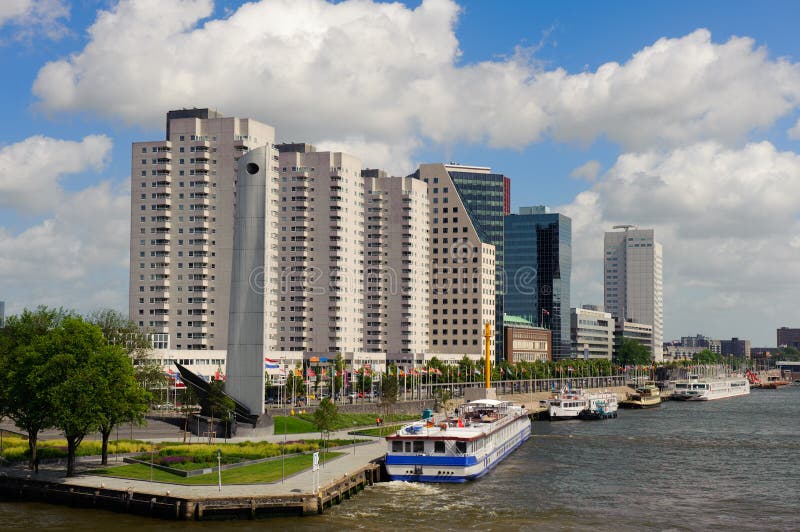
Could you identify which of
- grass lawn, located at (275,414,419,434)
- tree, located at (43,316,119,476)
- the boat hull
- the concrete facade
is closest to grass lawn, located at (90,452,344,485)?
tree, located at (43,316,119,476)

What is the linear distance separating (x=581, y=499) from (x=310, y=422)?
6035 cm

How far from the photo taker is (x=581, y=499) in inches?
3548

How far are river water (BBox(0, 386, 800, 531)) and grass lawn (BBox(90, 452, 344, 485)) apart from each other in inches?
294

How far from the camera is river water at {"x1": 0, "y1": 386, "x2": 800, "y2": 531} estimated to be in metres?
74.2

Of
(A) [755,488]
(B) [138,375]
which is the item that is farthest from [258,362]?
(A) [755,488]

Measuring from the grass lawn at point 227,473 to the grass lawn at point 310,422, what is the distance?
28.5m

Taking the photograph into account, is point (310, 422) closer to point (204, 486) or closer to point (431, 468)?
point (431, 468)

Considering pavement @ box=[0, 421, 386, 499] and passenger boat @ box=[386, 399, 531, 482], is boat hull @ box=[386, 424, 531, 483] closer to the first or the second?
passenger boat @ box=[386, 399, 531, 482]

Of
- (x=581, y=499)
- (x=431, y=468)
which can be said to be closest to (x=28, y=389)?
(x=431, y=468)

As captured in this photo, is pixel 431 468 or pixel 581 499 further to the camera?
pixel 431 468

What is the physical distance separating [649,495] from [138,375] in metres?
79.4

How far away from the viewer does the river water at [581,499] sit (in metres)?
74.2

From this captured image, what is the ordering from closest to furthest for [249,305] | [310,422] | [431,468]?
[431,468] < [249,305] < [310,422]

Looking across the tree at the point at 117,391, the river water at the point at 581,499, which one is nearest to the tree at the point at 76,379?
the tree at the point at 117,391
